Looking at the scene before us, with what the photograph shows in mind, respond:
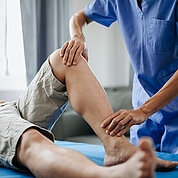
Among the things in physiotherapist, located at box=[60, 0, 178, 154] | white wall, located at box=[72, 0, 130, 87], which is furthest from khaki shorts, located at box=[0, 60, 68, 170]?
white wall, located at box=[72, 0, 130, 87]

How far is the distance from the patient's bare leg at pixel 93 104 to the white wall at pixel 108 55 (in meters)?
2.30

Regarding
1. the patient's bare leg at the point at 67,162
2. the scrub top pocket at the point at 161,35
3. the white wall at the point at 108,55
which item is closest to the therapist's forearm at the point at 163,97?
the scrub top pocket at the point at 161,35

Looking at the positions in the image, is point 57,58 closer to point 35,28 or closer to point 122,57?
point 35,28

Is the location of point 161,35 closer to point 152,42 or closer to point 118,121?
point 152,42

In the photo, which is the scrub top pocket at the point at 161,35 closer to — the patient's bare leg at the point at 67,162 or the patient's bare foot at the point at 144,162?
the patient's bare leg at the point at 67,162

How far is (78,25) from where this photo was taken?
1641mm

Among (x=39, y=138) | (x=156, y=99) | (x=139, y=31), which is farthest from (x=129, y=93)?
(x=39, y=138)

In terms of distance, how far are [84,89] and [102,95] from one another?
0.25 feet

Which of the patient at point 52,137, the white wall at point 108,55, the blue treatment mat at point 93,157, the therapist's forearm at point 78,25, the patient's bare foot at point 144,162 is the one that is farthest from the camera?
the white wall at point 108,55

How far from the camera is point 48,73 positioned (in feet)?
3.84

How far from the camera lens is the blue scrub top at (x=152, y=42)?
49.9 inches

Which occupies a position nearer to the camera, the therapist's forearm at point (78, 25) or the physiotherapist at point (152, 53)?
the physiotherapist at point (152, 53)

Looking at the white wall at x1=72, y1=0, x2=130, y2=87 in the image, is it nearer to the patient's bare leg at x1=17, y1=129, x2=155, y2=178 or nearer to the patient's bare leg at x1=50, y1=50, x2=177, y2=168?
the patient's bare leg at x1=50, y1=50, x2=177, y2=168

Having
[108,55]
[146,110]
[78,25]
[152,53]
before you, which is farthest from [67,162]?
[108,55]
